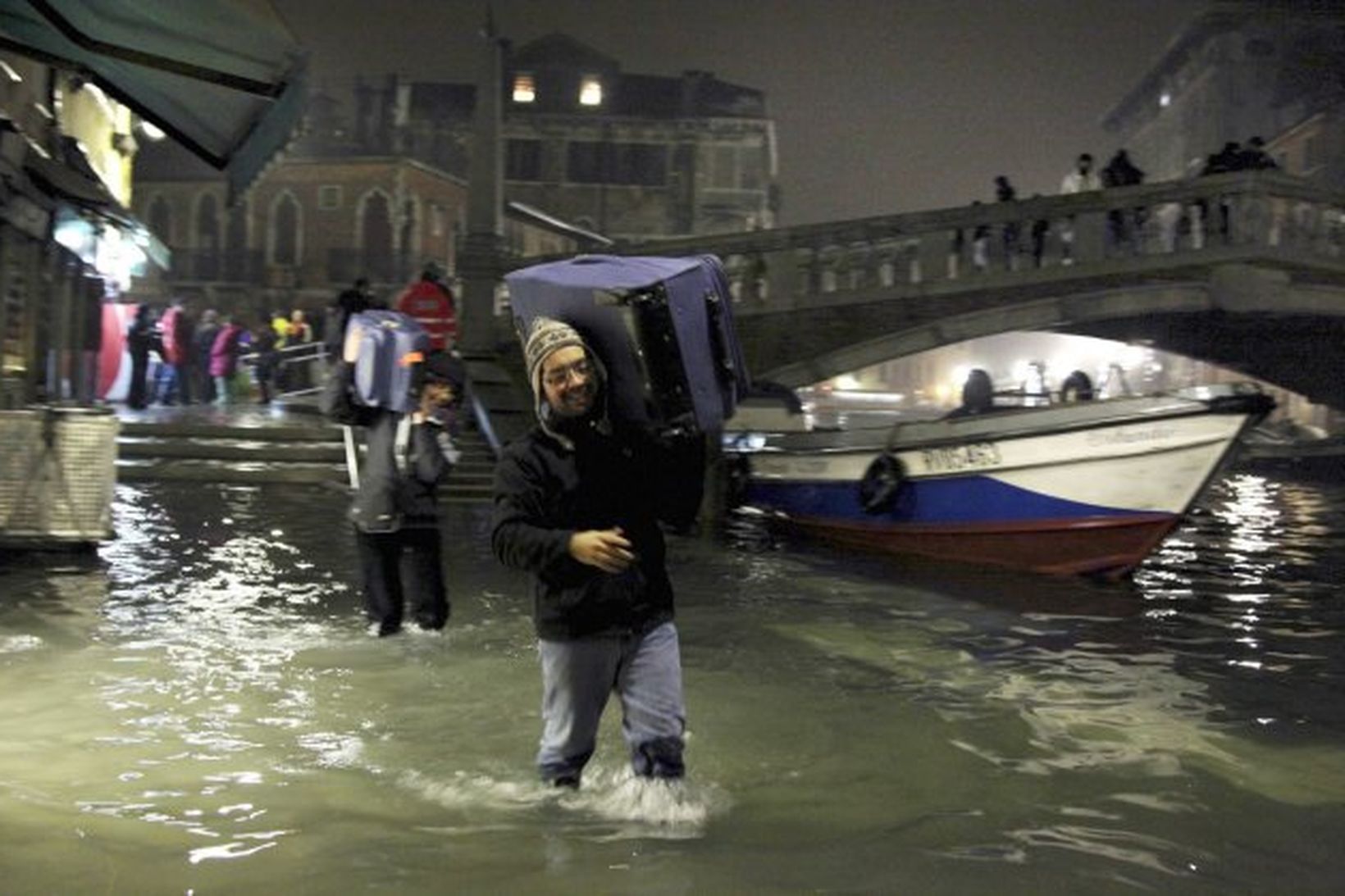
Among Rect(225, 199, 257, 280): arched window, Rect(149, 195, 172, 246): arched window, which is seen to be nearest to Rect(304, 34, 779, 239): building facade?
Rect(225, 199, 257, 280): arched window

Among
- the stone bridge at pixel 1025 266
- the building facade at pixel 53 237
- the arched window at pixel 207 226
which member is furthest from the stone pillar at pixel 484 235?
the arched window at pixel 207 226

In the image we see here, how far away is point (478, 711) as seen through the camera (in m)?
5.62

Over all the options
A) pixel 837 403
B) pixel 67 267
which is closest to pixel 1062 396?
pixel 67 267

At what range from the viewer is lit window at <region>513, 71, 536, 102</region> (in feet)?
172

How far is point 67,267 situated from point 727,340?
51.2 ft

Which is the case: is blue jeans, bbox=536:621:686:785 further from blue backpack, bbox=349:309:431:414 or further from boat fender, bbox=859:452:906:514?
boat fender, bbox=859:452:906:514

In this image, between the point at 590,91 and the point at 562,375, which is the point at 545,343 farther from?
the point at 590,91

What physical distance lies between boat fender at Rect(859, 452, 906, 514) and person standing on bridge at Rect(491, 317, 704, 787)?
816cm

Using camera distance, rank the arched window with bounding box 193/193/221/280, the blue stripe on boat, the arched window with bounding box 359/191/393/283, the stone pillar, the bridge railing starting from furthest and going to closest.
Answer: the arched window with bounding box 193/193/221/280 → the arched window with bounding box 359/191/393/283 → the stone pillar → the bridge railing → the blue stripe on boat

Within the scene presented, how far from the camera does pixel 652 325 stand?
404 centimetres

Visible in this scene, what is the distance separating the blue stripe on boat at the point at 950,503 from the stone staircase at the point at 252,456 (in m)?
4.24

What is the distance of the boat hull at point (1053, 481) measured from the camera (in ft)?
33.3

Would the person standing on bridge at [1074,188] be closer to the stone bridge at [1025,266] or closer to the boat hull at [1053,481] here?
the stone bridge at [1025,266]

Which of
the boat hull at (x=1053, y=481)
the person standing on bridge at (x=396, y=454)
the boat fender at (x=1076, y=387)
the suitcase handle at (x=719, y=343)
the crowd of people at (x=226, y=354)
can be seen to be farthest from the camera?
the crowd of people at (x=226, y=354)
